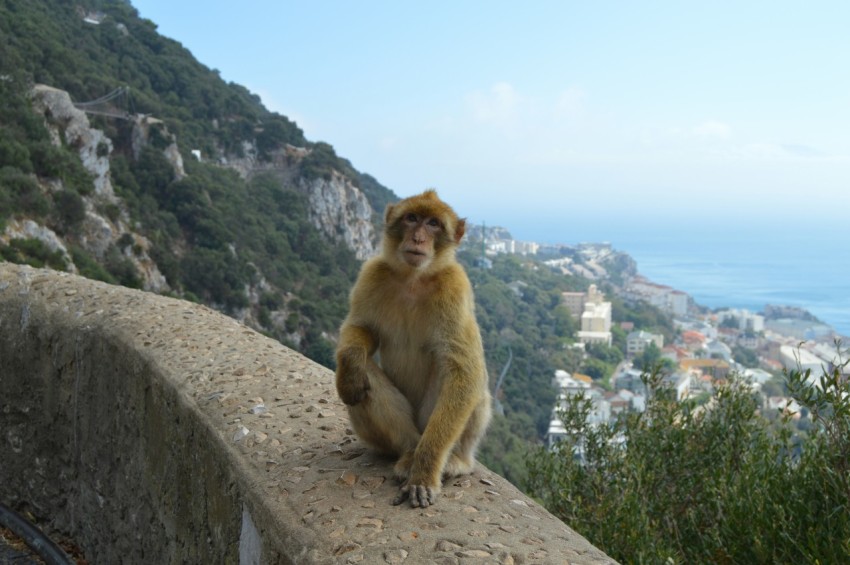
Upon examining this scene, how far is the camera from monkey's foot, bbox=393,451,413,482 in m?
3.24

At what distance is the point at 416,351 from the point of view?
357cm

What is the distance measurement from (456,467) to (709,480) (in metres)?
2.30

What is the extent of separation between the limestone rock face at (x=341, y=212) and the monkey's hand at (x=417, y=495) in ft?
124

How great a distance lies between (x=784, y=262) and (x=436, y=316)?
76636 millimetres

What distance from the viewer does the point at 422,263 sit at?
138 inches

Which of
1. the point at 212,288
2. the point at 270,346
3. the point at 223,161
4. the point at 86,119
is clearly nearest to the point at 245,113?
the point at 223,161

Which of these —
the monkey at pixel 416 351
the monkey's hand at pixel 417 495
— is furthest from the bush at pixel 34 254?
the monkey's hand at pixel 417 495

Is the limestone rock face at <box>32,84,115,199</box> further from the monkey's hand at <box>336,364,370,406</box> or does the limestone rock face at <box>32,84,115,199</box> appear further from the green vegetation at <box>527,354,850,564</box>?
the monkey's hand at <box>336,364,370,406</box>

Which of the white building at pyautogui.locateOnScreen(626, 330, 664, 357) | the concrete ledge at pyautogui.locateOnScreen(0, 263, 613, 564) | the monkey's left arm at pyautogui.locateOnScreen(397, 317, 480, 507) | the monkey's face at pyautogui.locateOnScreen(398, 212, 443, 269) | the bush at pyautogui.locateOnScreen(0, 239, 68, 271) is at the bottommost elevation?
the white building at pyautogui.locateOnScreen(626, 330, 664, 357)

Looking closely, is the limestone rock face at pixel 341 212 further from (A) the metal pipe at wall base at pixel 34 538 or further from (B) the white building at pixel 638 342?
(A) the metal pipe at wall base at pixel 34 538

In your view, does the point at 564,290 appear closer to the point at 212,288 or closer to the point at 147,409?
the point at 212,288

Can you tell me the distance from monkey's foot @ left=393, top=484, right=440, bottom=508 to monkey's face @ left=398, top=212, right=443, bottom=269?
999 mm

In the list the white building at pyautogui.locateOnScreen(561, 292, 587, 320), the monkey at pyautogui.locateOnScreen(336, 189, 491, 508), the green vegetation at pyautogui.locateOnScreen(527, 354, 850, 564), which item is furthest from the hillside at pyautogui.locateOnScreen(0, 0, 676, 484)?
the monkey at pyautogui.locateOnScreen(336, 189, 491, 508)

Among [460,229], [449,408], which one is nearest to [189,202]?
[460,229]
